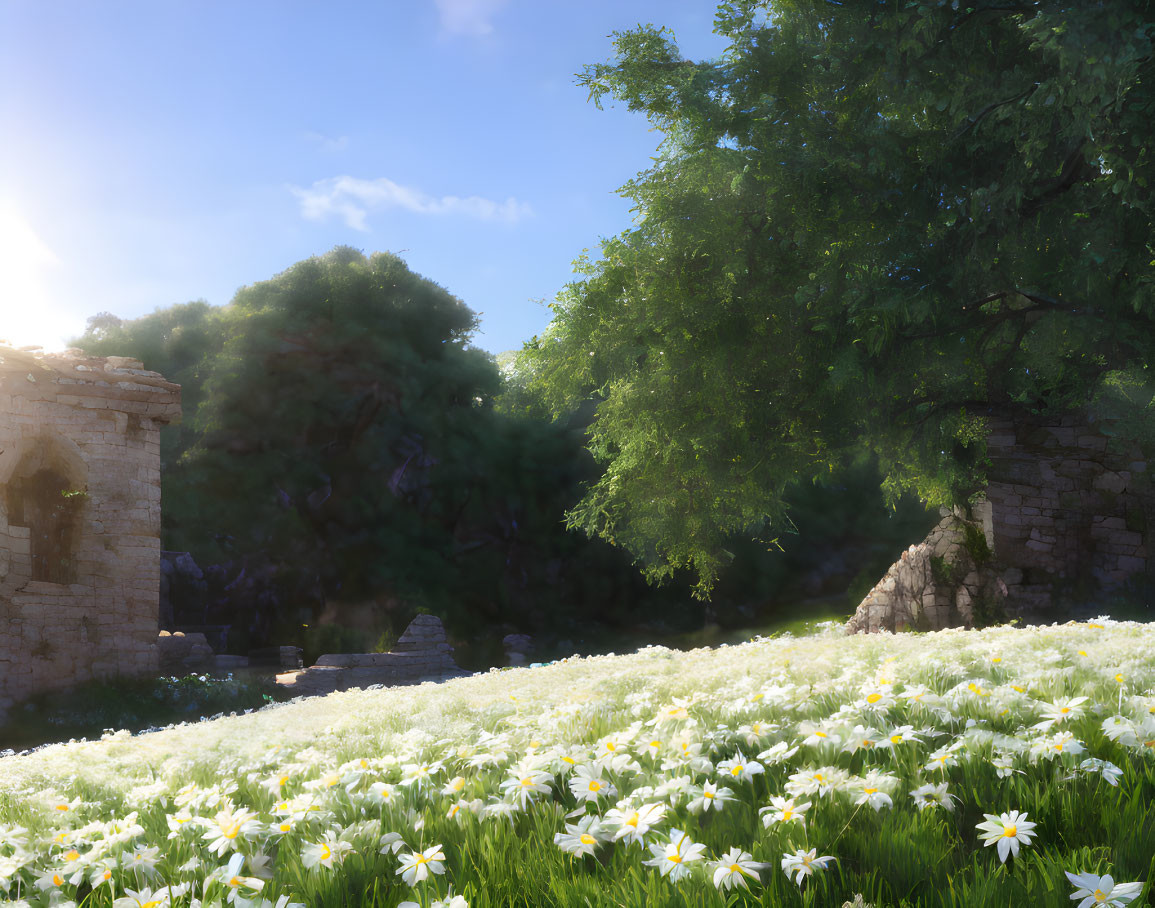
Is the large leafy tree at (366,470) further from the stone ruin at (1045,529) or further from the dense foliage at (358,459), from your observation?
the stone ruin at (1045,529)

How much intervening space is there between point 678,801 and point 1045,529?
12800mm

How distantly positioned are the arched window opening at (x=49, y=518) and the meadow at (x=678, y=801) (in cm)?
1075

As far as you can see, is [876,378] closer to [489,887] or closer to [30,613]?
[489,887]

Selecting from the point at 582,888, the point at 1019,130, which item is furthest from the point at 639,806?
the point at 1019,130

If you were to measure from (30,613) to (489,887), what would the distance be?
1371cm

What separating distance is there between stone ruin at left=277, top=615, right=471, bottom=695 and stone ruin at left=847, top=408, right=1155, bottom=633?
379 inches

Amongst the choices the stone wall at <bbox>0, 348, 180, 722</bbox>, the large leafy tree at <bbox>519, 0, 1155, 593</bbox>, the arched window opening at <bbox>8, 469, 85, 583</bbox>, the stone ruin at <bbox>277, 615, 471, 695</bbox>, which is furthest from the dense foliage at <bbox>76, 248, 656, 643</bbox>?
the large leafy tree at <bbox>519, 0, 1155, 593</bbox>

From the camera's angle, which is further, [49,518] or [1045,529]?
[49,518]

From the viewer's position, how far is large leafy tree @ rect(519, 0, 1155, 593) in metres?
9.46

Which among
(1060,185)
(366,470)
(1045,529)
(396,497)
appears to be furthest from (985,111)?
(366,470)

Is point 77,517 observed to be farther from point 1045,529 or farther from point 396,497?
point 1045,529

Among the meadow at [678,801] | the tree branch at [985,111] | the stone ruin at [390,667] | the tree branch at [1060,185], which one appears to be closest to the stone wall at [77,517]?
the stone ruin at [390,667]

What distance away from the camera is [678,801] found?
10.7 feet

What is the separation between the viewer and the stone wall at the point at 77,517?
529 inches
